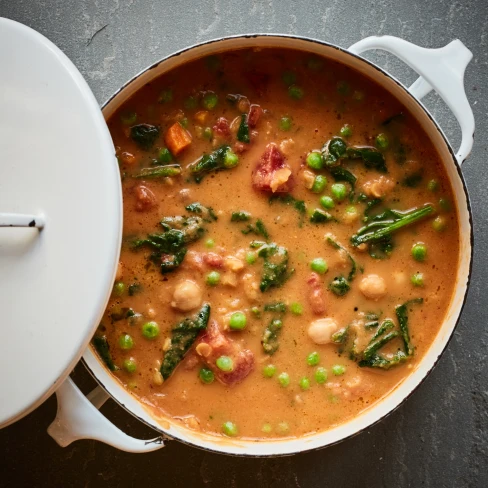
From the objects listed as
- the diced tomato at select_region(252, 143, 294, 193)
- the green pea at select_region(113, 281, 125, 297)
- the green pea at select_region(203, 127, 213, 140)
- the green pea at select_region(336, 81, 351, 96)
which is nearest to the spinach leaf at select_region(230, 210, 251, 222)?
the diced tomato at select_region(252, 143, 294, 193)

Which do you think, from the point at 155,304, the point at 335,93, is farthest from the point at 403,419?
the point at 335,93

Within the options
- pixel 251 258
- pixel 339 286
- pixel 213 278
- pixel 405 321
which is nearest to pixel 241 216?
pixel 251 258

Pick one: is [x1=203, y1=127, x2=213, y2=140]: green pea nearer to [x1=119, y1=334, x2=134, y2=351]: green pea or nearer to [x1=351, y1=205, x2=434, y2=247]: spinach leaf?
[x1=351, y1=205, x2=434, y2=247]: spinach leaf

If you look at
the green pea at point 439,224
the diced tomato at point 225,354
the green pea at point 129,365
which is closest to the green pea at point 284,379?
the diced tomato at point 225,354

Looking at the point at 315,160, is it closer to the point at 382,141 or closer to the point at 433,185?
the point at 382,141

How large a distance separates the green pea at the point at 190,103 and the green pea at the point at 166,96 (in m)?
0.07

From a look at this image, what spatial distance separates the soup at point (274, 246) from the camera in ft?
9.08

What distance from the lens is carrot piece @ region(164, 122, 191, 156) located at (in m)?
2.76

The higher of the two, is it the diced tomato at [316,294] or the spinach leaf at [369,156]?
the spinach leaf at [369,156]

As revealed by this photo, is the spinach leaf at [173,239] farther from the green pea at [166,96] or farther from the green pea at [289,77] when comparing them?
the green pea at [289,77]

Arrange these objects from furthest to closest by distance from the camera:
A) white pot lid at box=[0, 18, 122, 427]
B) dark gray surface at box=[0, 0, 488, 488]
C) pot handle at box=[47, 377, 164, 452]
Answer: dark gray surface at box=[0, 0, 488, 488], pot handle at box=[47, 377, 164, 452], white pot lid at box=[0, 18, 122, 427]

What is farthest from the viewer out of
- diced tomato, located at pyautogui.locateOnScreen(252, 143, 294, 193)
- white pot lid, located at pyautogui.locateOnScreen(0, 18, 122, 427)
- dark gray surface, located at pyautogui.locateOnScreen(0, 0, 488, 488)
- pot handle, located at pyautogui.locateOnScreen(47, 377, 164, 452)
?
dark gray surface, located at pyautogui.locateOnScreen(0, 0, 488, 488)

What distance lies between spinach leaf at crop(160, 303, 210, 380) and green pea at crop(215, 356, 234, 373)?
0.14 m

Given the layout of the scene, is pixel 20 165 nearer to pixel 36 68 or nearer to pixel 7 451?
pixel 36 68
